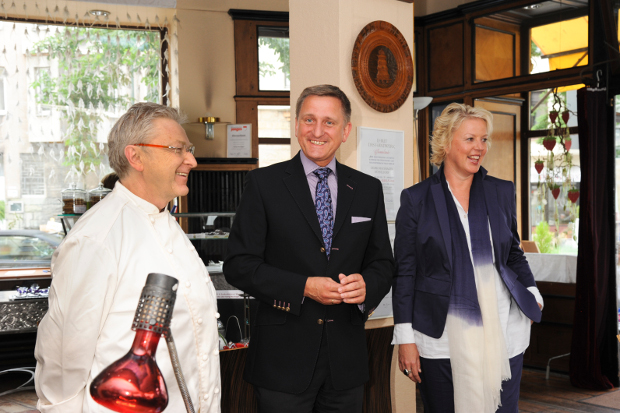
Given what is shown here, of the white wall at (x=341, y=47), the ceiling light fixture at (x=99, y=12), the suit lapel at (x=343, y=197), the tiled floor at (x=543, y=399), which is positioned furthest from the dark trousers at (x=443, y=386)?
the ceiling light fixture at (x=99, y=12)

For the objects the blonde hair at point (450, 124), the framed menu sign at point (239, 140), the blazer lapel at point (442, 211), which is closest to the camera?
the blazer lapel at point (442, 211)

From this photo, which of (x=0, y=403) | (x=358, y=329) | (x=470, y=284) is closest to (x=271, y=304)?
(x=358, y=329)

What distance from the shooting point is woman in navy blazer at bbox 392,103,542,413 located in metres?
2.12

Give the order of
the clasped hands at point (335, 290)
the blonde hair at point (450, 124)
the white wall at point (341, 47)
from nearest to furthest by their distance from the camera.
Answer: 1. the clasped hands at point (335, 290)
2. the blonde hair at point (450, 124)
3. the white wall at point (341, 47)

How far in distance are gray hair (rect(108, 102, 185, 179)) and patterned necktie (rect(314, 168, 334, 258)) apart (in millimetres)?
771

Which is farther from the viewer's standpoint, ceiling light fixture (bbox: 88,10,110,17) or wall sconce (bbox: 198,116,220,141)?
wall sconce (bbox: 198,116,220,141)

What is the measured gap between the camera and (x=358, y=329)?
2018mm

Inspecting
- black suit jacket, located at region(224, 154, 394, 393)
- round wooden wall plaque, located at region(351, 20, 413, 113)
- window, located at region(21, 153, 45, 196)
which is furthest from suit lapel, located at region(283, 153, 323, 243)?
window, located at region(21, 153, 45, 196)

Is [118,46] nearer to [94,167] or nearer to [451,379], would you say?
[94,167]

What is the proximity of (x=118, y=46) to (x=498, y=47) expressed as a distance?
476cm

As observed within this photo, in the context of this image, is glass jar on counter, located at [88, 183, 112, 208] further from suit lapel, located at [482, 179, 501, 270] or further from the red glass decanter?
the red glass decanter

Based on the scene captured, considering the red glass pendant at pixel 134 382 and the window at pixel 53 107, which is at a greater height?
the window at pixel 53 107

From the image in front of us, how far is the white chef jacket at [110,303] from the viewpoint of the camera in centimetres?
102

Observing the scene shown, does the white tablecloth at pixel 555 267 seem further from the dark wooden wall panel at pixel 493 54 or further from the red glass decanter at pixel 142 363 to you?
the red glass decanter at pixel 142 363
